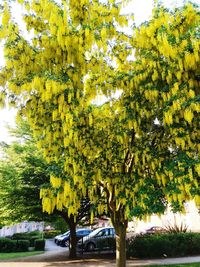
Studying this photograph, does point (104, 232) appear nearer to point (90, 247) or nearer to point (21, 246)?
point (90, 247)

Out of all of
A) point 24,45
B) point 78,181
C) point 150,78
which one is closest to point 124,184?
point 78,181

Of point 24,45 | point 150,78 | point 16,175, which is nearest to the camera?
point 24,45

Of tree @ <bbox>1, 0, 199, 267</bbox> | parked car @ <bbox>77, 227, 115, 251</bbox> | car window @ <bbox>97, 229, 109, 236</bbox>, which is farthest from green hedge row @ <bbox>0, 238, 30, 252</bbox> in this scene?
tree @ <bbox>1, 0, 199, 267</bbox>

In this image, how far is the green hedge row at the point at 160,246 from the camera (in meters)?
16.5

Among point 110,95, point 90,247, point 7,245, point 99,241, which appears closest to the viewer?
point 110,95

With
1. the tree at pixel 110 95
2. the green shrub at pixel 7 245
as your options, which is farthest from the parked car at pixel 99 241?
the tree at pixel 110 95

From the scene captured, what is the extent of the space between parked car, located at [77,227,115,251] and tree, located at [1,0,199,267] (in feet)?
36.4

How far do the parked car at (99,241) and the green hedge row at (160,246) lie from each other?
1.92 metres

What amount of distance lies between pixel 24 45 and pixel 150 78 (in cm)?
302

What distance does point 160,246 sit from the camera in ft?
54.2

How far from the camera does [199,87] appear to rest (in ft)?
24.9

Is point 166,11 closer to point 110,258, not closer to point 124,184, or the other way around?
point 124,184

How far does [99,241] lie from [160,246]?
12.7 feet

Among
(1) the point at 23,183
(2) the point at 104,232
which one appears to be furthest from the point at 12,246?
(1) the point at 23,183
